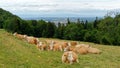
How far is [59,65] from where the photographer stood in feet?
40.2

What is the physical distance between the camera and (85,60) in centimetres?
1395

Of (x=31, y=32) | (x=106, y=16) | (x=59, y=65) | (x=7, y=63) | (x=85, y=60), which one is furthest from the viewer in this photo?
(x=106, y=16)

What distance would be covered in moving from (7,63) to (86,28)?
62633 millimetres

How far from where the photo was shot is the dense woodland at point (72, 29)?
210 ft

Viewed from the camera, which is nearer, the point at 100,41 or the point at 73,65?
the point at 73,65

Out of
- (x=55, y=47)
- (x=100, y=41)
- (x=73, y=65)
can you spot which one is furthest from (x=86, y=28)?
(x=73, y=65)

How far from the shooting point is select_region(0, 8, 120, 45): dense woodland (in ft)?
210

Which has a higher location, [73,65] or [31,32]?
[73,65]

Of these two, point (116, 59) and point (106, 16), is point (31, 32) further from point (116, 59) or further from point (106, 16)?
point (116, 59)

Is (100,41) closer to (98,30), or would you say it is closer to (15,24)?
(98,30)

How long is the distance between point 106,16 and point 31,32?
20.6 meters

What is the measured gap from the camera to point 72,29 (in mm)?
70125

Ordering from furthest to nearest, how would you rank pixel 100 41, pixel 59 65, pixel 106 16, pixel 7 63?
pixel 106 16 → pixel 100 41 → pixel 59 65 → pixel 7 63

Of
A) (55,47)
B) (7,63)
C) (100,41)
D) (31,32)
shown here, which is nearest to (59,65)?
(7,63)
